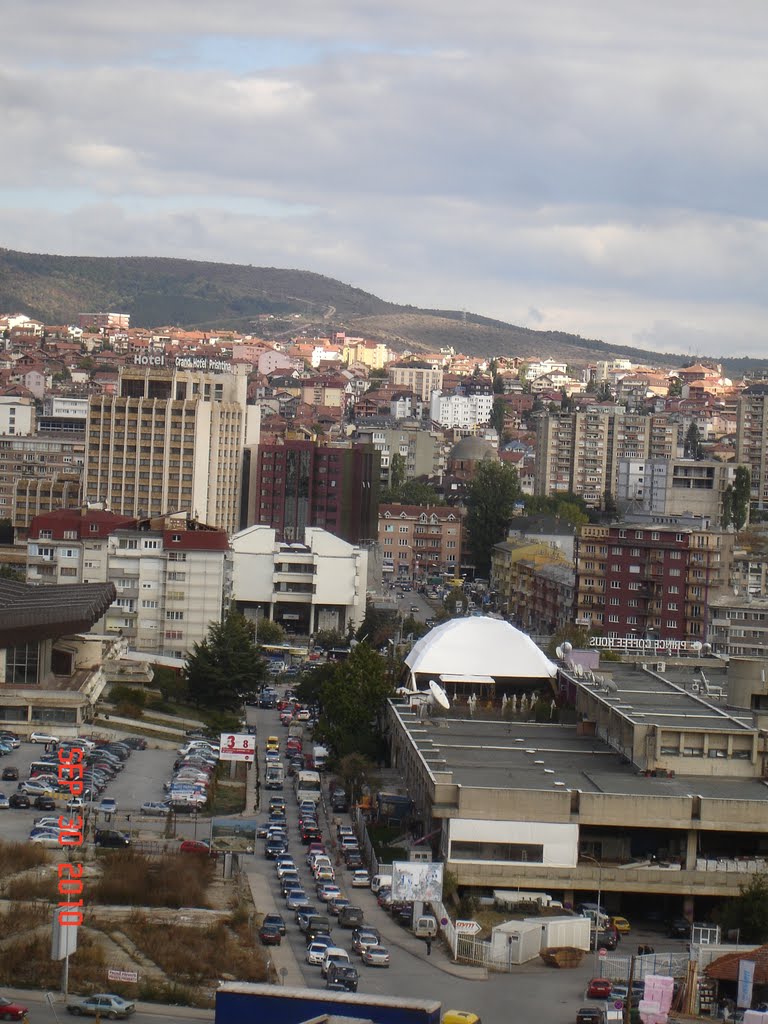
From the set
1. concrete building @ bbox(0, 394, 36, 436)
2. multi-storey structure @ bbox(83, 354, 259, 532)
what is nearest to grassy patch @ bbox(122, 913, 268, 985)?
multi-storey structure @ bbox(83, 354, 259, 532)

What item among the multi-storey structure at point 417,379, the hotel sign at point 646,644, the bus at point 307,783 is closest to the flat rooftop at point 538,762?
the bus at point 307,783

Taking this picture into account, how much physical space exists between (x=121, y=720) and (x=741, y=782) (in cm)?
1284

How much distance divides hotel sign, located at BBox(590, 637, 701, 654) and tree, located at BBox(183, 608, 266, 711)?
30.9ft

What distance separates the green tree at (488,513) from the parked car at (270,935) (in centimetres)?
4986

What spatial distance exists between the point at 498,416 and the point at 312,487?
58021mm

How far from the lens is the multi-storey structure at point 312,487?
68438 mm

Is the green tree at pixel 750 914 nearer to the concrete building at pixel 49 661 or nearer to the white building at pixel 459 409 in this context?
the concrete building at pixel 49 661

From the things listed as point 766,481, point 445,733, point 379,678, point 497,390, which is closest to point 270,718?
point 379,678

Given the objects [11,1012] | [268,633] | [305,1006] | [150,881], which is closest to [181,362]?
[268,633]

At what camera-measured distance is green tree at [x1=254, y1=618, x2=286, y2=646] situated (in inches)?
2028

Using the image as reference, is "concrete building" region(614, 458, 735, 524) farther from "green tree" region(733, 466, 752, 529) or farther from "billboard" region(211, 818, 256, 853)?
"billboard" region(211, 818, 256, 853)

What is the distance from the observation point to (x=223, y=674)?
39469mm

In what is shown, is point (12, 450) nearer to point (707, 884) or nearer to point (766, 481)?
point (766, 481)

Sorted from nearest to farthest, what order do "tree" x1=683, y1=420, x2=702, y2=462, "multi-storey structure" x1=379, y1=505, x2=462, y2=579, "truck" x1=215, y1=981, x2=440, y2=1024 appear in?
"truck" x1=215, y1=981, x2=440, y2=1024
"multi-storey structure" x1=379, y1=505, x2=462, y2=579
"tree" x1=683, y1=420, x2=702, y2=462
